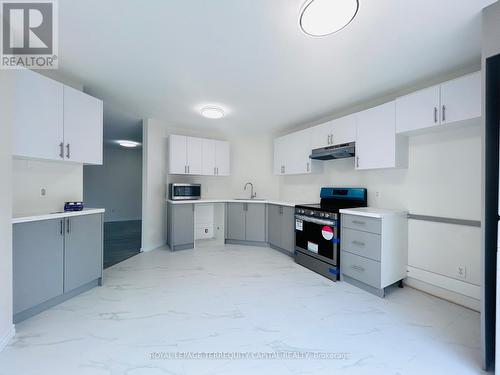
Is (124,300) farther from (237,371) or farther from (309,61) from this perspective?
(309,61)

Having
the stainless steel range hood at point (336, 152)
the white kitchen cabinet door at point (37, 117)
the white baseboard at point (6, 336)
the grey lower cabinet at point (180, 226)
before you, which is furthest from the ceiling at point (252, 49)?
the white baseboard at point (6, 336)

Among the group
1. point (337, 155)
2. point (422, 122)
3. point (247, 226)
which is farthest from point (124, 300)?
point (422, 122)

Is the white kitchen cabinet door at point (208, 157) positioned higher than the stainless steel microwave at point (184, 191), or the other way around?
the white kitchen cabinet door at point (208, 157)

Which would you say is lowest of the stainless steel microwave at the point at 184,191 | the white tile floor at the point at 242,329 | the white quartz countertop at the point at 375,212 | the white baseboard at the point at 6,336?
the white tile floor at the point at 242,329

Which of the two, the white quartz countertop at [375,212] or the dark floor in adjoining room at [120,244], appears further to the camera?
the dark floor in adjoining room at [120,244]

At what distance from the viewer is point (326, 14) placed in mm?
1386

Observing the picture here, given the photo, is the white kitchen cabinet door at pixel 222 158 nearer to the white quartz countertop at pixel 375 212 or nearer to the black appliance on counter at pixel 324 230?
the black appliance on counter at pixel 324 230

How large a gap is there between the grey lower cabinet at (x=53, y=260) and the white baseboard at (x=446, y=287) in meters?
3.76

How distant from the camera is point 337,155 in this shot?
3318mm

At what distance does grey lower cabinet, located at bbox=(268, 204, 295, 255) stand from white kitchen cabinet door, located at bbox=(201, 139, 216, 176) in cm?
144

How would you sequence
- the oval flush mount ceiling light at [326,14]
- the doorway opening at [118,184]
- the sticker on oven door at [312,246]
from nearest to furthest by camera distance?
the oval flush mount ceiling light at [326,14]
the sticker on oven door at [312,246]
the doorway opening at [118,184]

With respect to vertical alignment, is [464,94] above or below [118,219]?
above

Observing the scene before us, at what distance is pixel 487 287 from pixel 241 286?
6.96 ft

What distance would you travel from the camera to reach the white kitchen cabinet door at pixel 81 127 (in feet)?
7.52
